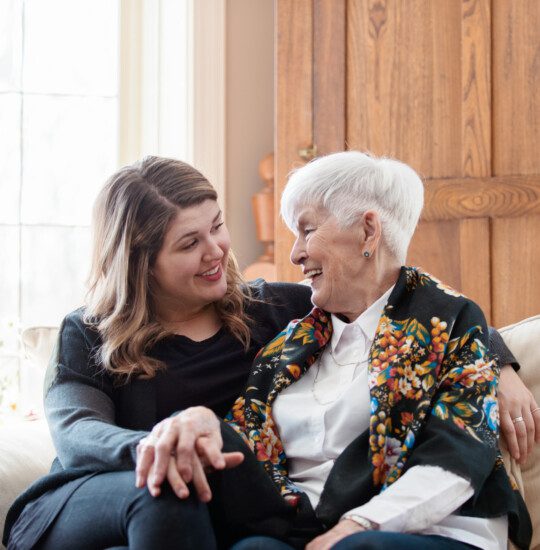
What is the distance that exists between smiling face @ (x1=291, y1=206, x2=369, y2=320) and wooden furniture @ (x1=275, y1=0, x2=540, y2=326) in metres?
1.24

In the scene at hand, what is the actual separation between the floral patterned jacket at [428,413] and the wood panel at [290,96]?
135cm

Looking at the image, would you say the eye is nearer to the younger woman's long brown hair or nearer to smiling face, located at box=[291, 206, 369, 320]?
the younger woman's long brown hair

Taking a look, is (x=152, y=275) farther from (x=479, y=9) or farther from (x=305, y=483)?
(x=479, y=9)

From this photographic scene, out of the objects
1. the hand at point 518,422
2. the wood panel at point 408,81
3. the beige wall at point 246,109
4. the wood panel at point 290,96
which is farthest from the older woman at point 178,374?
the beige wall at point 246,109

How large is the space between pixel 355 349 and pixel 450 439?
318 mm

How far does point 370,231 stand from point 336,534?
607 millimetres

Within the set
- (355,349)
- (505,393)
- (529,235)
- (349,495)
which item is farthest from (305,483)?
(529,235)

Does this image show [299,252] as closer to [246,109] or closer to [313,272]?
[313,272]

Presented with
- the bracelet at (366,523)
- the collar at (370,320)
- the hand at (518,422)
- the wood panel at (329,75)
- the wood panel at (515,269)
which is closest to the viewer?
the bracelet at (366,523)

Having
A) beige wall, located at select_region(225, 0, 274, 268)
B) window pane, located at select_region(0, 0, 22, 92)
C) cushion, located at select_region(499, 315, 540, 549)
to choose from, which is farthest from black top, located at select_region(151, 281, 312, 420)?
window pane, located at select_region(0, 0, 22, 92)

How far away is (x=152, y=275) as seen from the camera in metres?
2.01

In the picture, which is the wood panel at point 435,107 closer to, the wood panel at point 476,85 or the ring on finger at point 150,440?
the wood panel at point 476,85

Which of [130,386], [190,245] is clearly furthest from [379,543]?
[190,245]

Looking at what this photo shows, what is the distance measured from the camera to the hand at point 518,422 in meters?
1.69
